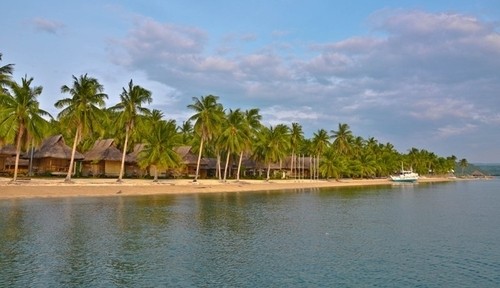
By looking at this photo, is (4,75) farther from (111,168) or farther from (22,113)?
(111,168)

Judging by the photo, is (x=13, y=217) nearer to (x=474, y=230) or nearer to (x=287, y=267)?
(x=287, y=267)

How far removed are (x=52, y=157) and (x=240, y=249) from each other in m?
48.5

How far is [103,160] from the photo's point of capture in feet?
214

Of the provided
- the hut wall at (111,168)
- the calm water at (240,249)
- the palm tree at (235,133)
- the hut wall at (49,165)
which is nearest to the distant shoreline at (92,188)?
the palm tree at (235,133)

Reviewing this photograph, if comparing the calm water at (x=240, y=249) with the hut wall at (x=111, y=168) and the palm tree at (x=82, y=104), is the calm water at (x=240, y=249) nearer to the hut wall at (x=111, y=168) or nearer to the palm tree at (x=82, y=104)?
the palm tree at (x=82, y=104)

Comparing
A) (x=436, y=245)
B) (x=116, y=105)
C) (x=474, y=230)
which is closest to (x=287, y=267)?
(x=436, y=245)

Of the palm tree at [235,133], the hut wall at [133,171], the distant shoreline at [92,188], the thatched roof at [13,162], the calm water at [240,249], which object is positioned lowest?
the calm water at [240,249]

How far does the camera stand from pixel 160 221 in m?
26.1

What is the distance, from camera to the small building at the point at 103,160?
65.1 m

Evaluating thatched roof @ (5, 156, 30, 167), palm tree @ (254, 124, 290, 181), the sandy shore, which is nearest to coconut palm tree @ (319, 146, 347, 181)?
palm tree @ (254, 124, 290, 181)

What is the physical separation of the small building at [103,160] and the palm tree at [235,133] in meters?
16.0

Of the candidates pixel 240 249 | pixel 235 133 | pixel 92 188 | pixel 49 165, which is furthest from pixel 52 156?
pixel 240 249

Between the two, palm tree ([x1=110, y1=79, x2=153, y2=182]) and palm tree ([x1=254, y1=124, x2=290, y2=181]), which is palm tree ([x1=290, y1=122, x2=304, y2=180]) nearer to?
palm tree ([x1=254, y1=124, x2=290, y2=181])

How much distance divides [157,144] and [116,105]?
25.0 ft
